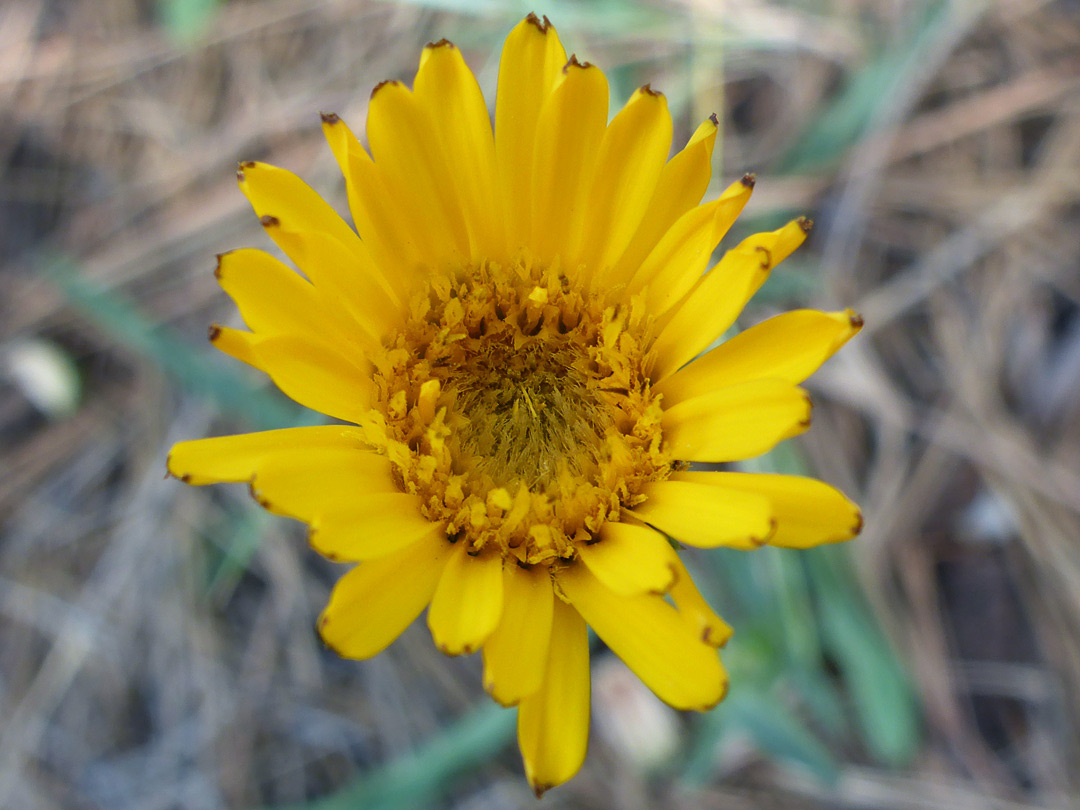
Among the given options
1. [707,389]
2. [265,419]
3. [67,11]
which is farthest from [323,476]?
[67,11]

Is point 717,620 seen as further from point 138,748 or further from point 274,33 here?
point 274,33

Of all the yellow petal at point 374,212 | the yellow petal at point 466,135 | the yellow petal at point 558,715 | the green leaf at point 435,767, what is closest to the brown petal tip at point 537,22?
the yellow petal at point 466,135

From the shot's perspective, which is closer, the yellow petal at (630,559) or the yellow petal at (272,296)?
the yellow petal at (630,559)

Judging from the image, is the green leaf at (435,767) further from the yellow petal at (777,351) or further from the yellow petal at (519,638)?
the yellow petal at (777,351)

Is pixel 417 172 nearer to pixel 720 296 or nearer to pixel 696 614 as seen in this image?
pixel 720 296

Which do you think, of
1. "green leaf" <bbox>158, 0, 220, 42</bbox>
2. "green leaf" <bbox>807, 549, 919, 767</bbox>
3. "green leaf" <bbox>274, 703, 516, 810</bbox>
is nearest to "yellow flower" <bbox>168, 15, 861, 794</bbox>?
"green leaf" <bbox>274, 703, 516, 810</bbox>

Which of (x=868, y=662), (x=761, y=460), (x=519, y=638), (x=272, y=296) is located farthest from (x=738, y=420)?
(x=868, y=662)

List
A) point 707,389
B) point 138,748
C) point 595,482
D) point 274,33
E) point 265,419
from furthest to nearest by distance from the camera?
point 274,33, point 138,748, point 265,419, point 595,482, point 707,389
